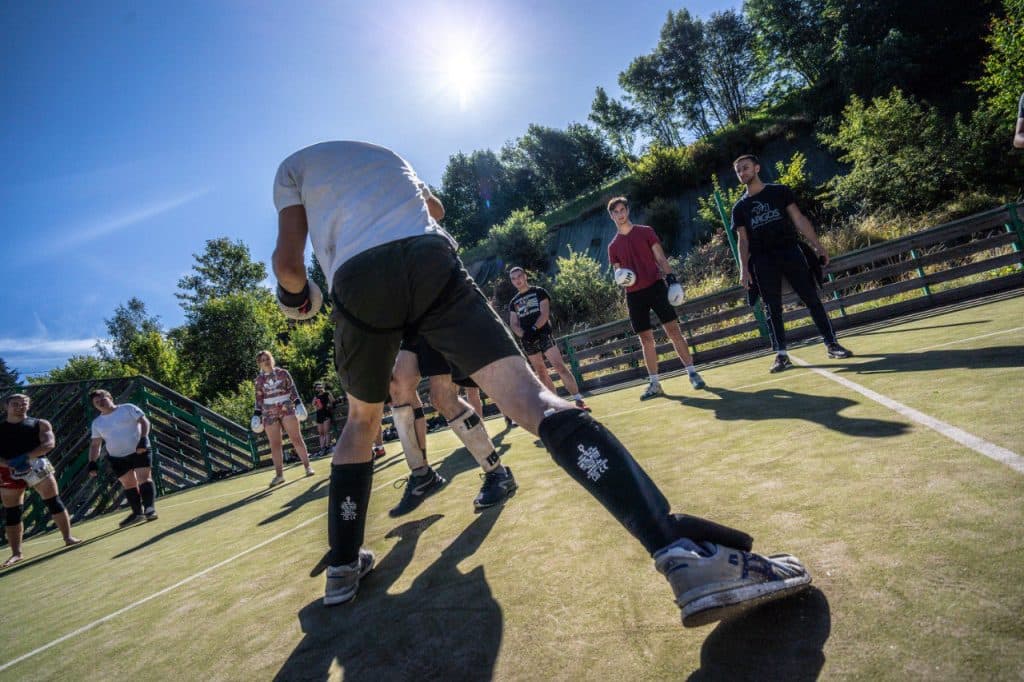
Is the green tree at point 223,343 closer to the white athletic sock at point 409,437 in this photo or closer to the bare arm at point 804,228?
the white athletic sock at point 409,437

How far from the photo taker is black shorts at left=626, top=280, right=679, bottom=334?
18.6 ft

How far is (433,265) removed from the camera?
1.74 meters

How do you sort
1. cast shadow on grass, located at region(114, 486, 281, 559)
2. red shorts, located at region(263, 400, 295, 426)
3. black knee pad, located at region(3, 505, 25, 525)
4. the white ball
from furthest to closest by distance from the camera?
red shorts, located at region(263, 400, 295, 426), black knee pad, located at region(3, 505, 25, 525), the white ball, cast shadow on grass, located at region(114, 486, 281, 559)

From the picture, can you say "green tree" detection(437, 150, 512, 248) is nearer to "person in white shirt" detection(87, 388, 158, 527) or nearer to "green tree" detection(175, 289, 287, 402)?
"green tree" detection(175, 289, 287, 402)

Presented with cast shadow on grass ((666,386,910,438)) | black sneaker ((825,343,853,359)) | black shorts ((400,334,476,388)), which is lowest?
black sneaker ((825,343,853,359))

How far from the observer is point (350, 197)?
1.89m

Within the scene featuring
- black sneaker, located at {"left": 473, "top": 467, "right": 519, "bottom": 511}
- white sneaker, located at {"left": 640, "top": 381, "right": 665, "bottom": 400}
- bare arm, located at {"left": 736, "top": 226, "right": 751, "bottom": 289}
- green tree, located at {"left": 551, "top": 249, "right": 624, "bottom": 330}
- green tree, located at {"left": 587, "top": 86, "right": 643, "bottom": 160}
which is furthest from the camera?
green tree, located at {"left": 587, "top": 86, "right": 643, "bottom": 160}

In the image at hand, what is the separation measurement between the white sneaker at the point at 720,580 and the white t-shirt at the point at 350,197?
137 cm

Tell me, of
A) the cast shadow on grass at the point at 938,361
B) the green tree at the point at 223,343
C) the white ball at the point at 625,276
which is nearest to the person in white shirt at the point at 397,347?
the cast shadow on grass at the point at 938,361

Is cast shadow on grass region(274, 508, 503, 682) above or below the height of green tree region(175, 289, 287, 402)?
below

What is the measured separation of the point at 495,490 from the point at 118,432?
686cm

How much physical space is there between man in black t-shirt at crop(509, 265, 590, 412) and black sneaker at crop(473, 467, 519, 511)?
141 inches

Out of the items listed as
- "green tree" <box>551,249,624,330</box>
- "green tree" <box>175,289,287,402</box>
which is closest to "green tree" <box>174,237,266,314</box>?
"green tree" <box>175,289,287,402</box>

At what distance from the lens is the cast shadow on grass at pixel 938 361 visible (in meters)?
3.09
